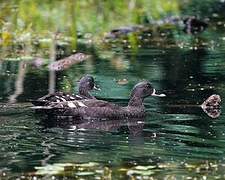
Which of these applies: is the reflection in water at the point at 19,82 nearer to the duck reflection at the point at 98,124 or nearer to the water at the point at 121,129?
the water at the point at 121,129

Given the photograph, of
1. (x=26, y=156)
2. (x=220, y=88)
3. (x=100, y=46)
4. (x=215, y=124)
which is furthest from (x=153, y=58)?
(x=26, y=156)

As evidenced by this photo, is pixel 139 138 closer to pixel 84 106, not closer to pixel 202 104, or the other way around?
pixel 84 106

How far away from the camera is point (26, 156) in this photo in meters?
11.9

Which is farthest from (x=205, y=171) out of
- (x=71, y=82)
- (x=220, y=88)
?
(x=71, y=82)

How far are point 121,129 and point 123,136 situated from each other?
2.57 ft

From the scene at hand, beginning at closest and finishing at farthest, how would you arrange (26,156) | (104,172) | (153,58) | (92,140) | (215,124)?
(104,172) → (26,156) → (92,140) → (215,124) → (153,58)

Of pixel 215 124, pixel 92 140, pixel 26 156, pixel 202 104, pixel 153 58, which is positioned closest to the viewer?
pixel 26 156

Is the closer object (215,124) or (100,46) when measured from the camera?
(215,124)

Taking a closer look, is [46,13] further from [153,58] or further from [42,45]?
[153,58]

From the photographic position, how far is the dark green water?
11.1m

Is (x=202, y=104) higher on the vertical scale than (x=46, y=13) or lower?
lower

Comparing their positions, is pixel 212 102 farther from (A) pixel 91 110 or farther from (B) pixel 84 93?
(B) pixel 84 93

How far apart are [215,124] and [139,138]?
1662 mm

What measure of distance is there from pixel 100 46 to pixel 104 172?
52.3 feet
